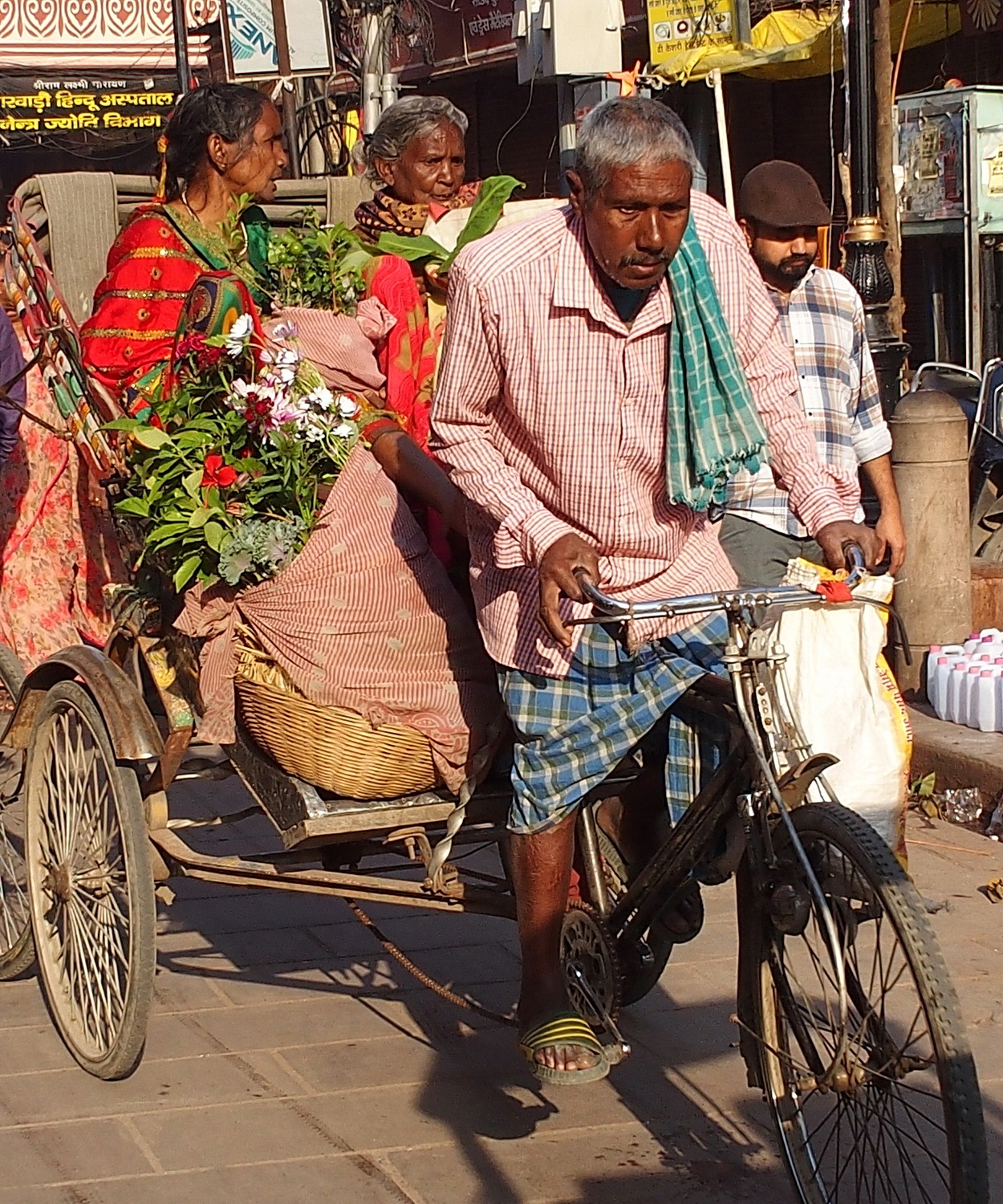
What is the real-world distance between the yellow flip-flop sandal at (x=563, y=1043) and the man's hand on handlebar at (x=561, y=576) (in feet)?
2.68

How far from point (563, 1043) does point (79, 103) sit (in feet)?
66.4

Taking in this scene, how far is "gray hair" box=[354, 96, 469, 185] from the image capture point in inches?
190

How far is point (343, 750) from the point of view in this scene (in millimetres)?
3562

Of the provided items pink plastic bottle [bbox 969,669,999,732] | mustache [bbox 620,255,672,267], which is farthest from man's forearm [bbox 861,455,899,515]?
mustache [bbox 620,255,672,267]

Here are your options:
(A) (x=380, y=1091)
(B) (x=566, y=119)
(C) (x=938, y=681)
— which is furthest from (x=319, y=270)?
(B) (x=566, y=119)

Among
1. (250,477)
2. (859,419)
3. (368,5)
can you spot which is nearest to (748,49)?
(368,5)

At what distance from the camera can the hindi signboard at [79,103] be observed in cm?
2169

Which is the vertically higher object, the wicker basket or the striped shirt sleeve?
the striped shirt sleeve

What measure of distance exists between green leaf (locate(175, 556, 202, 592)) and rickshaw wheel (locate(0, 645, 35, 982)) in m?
1.01

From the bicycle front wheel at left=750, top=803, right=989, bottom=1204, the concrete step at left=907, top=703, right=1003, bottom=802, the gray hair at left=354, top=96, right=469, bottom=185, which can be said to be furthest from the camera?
the concrete step at left=907, top=703, right=1003, bottom=802

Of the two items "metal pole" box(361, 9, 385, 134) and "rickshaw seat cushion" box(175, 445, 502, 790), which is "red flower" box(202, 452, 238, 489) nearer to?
"rickshaw seat cushion" box(175, 445, 502, 790)

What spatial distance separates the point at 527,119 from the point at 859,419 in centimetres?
1452

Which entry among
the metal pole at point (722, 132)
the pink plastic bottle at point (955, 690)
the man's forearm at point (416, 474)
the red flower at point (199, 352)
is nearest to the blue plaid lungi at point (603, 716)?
the man's forearm at point (416, 474)

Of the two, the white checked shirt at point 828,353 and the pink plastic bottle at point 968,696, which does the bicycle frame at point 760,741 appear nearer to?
the white checked shirt at point 828,353
